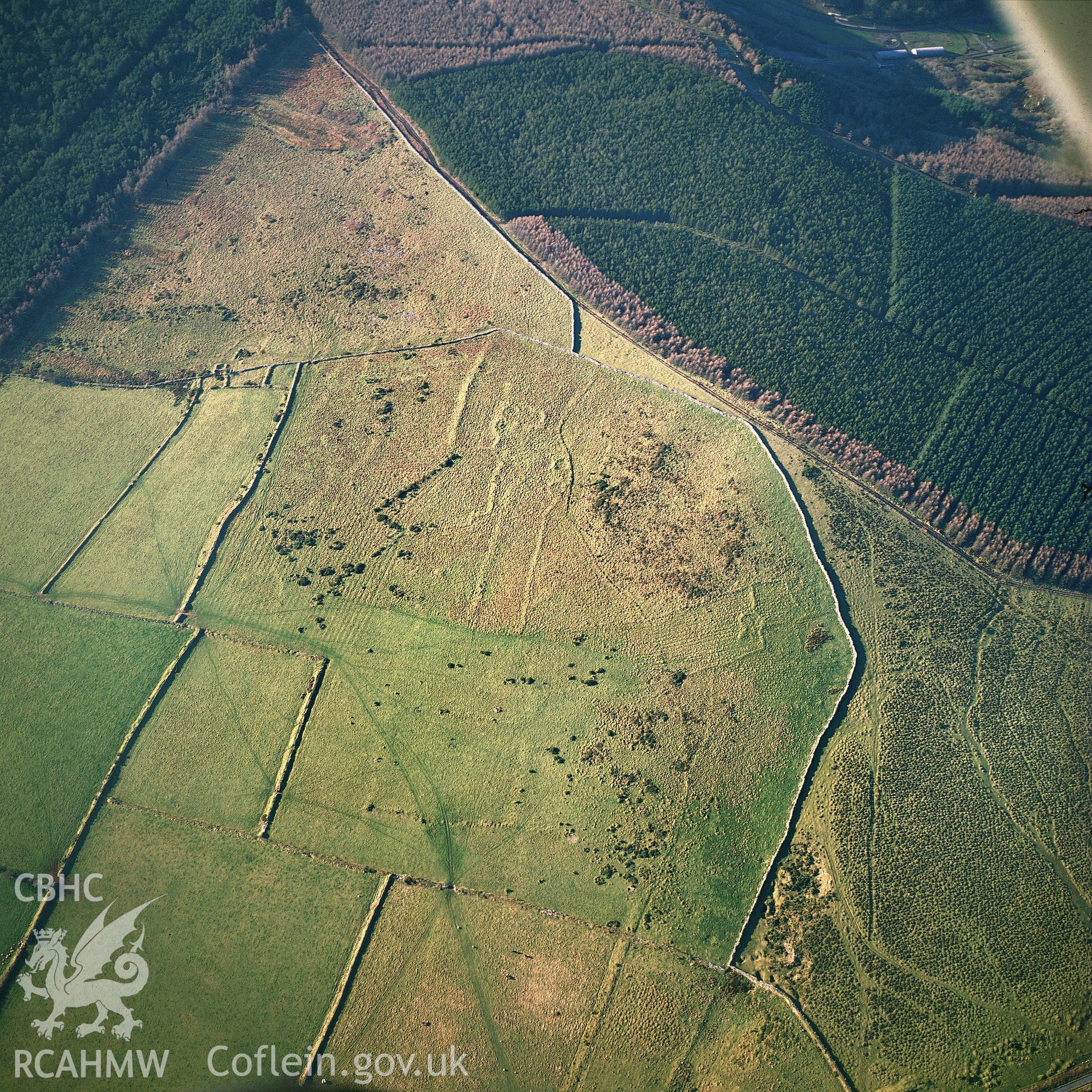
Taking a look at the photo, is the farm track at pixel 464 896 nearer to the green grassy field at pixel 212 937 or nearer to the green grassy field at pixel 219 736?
the green grassy field at pixel 212 937

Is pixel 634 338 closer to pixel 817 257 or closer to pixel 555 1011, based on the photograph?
pixel 817 257

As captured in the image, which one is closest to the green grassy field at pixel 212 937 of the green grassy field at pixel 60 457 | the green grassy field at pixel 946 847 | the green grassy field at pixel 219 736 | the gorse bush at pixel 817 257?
the green grassy field at pixel 219 736

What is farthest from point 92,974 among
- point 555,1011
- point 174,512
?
point 174,512

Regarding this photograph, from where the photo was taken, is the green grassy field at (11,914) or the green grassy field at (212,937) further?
the green grassy field at (11,914)

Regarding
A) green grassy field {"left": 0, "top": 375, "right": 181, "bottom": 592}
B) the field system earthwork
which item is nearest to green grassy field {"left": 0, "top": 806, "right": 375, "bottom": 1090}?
the field system earthwork

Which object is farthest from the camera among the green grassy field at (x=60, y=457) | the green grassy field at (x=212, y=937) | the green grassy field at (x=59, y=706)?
the green grassy field at (x=60, y=457)

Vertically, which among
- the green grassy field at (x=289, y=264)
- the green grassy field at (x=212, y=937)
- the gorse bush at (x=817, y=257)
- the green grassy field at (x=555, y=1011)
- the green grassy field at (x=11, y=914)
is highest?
the gorse bush at (x=817, y=257)

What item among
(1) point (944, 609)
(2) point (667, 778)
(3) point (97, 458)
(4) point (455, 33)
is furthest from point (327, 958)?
(4) point (455, 33)
